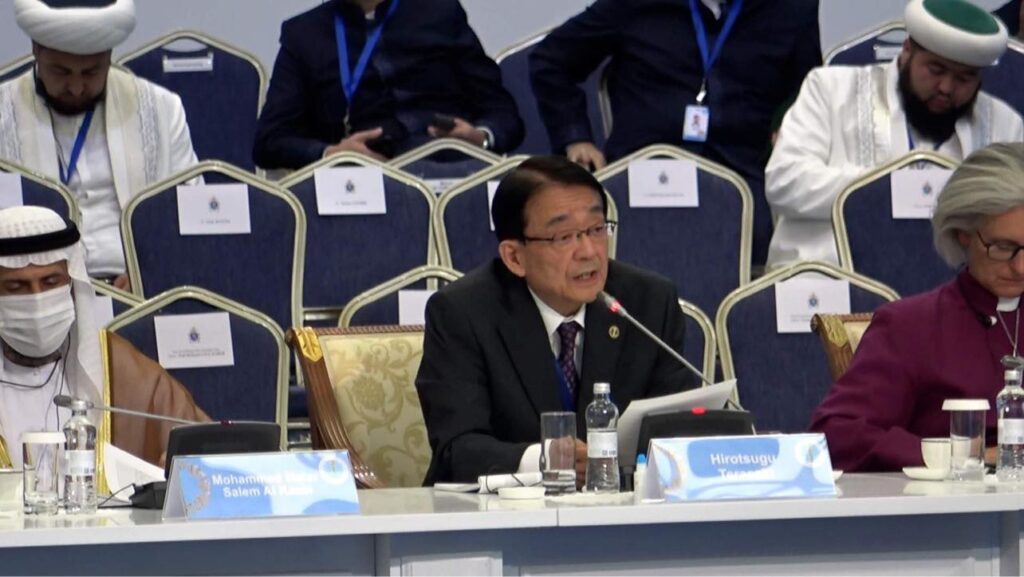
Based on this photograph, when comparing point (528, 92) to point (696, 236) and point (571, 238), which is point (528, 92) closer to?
point (696, 236)

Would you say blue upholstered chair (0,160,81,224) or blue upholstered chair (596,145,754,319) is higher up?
blue upholstered chair (0,160,81,224)

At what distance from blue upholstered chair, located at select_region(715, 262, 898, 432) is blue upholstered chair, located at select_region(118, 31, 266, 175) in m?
2.62

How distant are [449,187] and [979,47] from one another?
168 centimetres

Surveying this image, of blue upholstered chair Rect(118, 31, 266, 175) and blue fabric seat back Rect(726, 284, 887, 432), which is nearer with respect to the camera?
→ blue fabric seat back Rect(726, 284, 887, 432)

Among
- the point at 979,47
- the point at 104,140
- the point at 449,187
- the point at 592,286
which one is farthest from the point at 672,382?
the point at 104,140

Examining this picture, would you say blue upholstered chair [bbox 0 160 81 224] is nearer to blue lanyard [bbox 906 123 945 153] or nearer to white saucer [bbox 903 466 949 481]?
blue lanyard [bbox 906 123 945 153]

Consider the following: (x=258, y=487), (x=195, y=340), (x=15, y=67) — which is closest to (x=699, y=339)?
(x=195, y=340)

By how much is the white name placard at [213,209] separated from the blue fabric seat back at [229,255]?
0.05ft

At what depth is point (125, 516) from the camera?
8.91ft

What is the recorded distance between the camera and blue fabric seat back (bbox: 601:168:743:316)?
527 cm

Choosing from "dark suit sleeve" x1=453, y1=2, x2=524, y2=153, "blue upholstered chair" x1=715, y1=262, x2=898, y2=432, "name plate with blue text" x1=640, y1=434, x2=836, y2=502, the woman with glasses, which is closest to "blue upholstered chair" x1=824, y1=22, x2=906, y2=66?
"dark suit sleeve" x1=453, y1=2, x2=524, y2=153

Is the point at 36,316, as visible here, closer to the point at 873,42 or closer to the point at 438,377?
the point at 438,377

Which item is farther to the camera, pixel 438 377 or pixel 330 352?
pixel 330 352

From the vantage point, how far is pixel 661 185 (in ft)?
17.4
